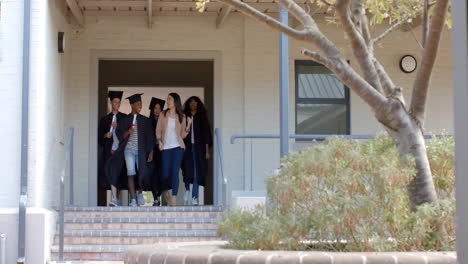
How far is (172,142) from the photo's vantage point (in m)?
11.0

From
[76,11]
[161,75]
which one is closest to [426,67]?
[76,11]

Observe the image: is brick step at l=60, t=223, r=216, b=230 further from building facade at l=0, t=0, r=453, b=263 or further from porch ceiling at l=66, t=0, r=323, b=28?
porch ceiling at l=66, t=0, r=323, b=28

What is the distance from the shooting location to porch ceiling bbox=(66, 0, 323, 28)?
11.5 meters

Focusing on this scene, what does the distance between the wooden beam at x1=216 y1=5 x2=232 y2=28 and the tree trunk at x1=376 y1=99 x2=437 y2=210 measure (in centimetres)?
700

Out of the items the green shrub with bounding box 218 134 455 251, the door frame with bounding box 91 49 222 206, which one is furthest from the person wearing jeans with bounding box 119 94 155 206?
the green shrub with bounding box 218 134 455 251

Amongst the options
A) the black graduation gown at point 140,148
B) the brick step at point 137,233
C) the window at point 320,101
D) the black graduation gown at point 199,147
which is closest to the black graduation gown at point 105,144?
the black graduation gown at point 140,148

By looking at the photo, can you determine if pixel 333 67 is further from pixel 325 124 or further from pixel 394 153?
pixel 325 124

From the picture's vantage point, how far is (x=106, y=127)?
11352 mm

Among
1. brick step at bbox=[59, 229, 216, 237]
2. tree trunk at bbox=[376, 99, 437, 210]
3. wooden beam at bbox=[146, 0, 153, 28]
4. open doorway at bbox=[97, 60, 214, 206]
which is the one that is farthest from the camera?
open doorway at bbox=[97, 60, 214, 206]

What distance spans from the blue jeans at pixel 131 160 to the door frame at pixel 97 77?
3.89 feet

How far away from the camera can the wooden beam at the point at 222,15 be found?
11258 millimetres

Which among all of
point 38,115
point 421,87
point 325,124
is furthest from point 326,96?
point 421,87

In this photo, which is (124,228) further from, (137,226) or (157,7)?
(157,7)

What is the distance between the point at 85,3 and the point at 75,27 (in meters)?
0.59
